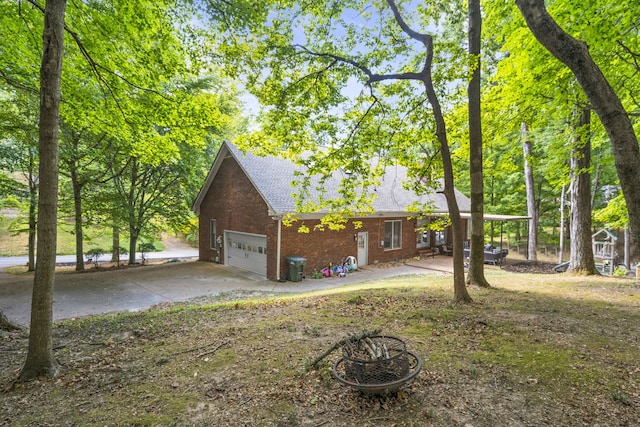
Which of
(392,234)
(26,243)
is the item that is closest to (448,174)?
(392,234)

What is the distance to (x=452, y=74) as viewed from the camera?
267 inches

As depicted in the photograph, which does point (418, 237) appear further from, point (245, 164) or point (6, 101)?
point (6, 101)

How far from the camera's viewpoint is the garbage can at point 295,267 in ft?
41.7

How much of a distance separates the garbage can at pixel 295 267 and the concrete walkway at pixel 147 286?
262mm

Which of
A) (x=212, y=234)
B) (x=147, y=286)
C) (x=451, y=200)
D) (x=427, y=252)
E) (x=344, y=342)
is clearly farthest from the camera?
(x=427, y=252)

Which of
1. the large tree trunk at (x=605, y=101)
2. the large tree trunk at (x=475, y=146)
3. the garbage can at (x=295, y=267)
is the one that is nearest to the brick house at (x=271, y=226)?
the garbage can at (x=295, y=267)

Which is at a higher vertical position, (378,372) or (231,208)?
(231,208)

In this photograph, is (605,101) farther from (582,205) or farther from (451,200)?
(582,205)

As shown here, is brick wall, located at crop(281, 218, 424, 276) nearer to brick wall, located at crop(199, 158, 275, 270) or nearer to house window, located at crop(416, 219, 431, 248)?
brick wall, located at crop(199, 158, 275, 270)

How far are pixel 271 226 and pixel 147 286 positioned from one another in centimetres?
498

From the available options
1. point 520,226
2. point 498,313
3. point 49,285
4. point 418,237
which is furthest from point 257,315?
point 520,226

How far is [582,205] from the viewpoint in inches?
415

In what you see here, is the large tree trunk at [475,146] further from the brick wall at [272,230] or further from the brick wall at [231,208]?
the brick wall at [231,208]

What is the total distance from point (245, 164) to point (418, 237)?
36.7 feet
